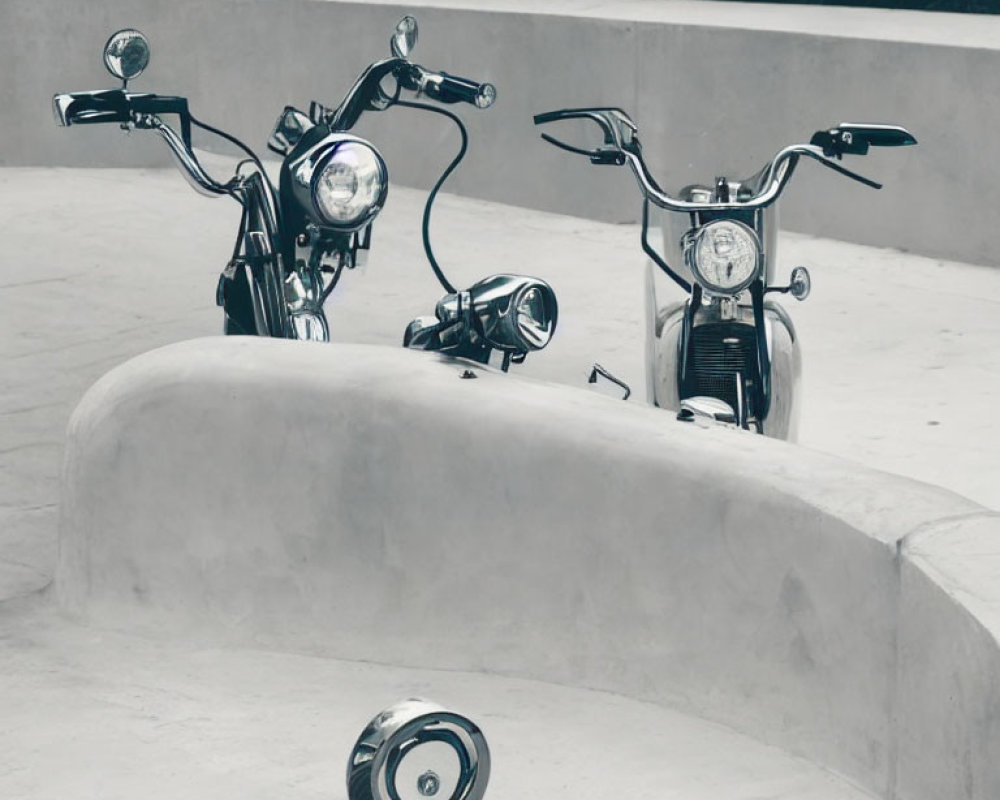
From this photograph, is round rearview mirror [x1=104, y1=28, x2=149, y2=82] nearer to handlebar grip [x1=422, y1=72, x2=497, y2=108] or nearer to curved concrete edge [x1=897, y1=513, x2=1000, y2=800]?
handlebar grip [x1=422, y1=72, x2=497, y2=108]

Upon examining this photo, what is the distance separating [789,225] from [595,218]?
883 millimetres

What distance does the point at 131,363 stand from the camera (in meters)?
4.00

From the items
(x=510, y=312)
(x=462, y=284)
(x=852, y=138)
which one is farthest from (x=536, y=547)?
(x=462, y=284)

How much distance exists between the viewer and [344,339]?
21.4ft

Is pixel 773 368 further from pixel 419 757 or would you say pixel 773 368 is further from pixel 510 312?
pixel 419 757

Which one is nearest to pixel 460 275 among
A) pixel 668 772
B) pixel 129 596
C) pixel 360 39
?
pixel 360 39

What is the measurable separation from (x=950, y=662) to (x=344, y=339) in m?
3.91

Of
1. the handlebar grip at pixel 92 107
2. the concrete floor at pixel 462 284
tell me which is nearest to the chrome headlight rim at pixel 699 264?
the concrete floor at pixel 462 284

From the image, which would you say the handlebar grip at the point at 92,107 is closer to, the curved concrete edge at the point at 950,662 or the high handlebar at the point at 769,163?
the high handlebar at the point at 769,163

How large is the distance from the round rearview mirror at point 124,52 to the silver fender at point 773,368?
1.40 m

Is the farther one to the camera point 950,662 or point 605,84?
point 605,84

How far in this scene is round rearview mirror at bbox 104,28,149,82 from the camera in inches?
177

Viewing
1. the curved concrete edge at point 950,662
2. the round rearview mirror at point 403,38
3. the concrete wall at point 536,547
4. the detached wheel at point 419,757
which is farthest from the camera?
the round rearview mirror at point 403,38

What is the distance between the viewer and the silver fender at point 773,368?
176 inches
